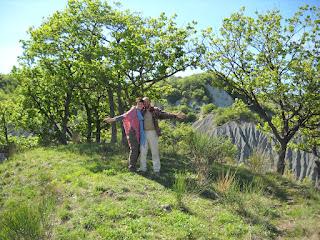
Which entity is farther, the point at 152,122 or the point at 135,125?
the point at 135,125

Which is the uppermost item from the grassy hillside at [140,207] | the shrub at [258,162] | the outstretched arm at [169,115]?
the outstretched arm at [169,115]

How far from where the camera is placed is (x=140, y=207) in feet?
25.1

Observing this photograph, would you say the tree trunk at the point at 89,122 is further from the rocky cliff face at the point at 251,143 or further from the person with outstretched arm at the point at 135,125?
the rocky cliff face at the point at 251,143

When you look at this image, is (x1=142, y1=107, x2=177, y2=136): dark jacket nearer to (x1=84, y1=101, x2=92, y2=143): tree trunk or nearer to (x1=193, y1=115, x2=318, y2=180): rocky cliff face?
(x1=84, y1=101, x2=92, y2=143): tree trunk

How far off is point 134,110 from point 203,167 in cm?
246

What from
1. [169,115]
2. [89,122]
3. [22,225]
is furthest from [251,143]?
[22,225]

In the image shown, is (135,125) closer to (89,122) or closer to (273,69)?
(273,69)

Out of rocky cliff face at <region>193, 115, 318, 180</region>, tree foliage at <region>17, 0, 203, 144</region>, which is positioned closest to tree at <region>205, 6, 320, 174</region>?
tree foliage at <region>17, 0, 203, 144</region>

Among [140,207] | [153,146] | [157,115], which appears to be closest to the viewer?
[140,207]

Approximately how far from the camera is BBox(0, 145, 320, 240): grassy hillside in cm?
639

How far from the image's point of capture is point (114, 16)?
16.7 m

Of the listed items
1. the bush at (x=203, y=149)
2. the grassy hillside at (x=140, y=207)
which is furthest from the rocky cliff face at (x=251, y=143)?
the grassy hillside at (x=140, y=207)

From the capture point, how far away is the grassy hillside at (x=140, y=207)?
21.0 feet

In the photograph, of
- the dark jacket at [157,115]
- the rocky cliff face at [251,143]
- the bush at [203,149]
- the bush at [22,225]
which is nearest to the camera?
the bush at [22,225]
